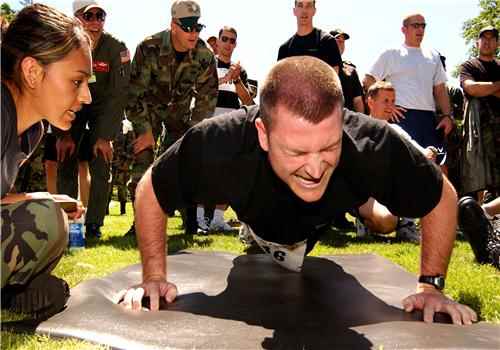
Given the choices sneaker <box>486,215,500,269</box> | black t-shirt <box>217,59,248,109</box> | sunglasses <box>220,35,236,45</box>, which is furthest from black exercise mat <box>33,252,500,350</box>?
sunglasses <box>220,35,236,45</box>

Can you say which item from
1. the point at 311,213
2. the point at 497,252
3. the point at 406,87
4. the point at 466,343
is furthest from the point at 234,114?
the point at 406,87

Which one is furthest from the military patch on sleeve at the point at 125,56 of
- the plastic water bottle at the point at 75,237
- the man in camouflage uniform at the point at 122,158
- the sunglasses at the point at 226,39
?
the man in camouflage uniform at the point at 122,158

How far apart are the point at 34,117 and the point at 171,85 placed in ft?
9.74

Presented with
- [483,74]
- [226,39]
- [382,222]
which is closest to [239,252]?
[382,222]

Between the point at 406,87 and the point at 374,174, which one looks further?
the point at 406,87

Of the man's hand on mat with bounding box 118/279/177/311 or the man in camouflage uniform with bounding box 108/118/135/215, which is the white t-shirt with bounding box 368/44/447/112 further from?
the man in camouflage uniform with bounding box 108/118/135/215

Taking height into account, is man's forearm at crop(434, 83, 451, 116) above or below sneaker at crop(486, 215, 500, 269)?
above

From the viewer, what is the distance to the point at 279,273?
340 centimetres

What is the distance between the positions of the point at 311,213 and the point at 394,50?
3546mm

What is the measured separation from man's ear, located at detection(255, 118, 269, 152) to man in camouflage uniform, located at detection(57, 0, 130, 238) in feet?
10.2

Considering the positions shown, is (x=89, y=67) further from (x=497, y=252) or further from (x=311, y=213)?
(x=497, y=252)

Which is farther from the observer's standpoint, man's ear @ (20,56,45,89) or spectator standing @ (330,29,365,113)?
spectator standing @ (330,29,365,113)

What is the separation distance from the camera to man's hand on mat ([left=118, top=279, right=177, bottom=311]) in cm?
262

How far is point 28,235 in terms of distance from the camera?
231 centimetres
